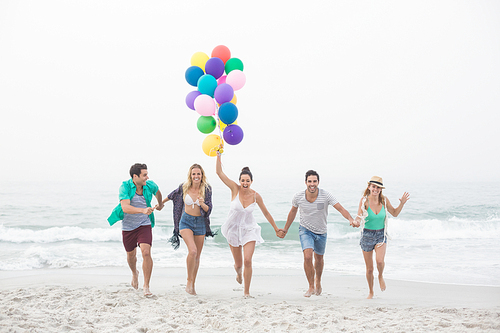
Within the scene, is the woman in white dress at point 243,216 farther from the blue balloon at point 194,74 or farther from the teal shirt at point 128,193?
the blue balloon at point 194,74

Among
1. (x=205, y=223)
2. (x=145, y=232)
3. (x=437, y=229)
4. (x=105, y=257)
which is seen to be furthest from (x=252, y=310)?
(x=437, y=229)

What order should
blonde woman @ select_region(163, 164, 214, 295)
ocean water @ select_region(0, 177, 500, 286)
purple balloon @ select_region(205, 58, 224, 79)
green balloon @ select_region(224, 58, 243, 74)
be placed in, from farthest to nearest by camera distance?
ocean water @ select_region(0, 177, 500, 286) → green balloon @ select_region(224, 58, 243, 74) → purple balloon @ select_region(205, 58, 224, 79) → blonde woman @ select_region(163, 164, 214, 295)

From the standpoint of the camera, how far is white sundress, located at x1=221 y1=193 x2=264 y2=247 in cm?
558

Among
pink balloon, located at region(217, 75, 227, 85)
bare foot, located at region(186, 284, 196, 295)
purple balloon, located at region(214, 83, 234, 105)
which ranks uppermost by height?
pink balloon, located at region(217, 75, 227, 85)

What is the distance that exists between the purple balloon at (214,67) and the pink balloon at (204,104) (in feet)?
1.60

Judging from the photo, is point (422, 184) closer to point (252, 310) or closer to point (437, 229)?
point (437, 229)

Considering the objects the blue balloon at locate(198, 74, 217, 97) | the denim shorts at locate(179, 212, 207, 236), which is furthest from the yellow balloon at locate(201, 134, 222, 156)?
the denim shorts at locate(179, 212, 207, 236)

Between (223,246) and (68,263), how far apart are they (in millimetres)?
4633

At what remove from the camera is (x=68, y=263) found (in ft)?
28.5

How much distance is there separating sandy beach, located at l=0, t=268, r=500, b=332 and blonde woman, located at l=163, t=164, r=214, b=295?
554 mm

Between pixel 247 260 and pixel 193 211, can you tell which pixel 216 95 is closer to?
pixel 193 211

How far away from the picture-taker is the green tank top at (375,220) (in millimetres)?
5555

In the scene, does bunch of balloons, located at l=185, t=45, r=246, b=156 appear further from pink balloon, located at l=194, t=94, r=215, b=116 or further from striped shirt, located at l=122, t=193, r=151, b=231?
striped shirt, located at l=122, t=193, r=151, b=231

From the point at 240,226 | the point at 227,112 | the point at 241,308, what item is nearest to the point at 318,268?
the point at 240,226
